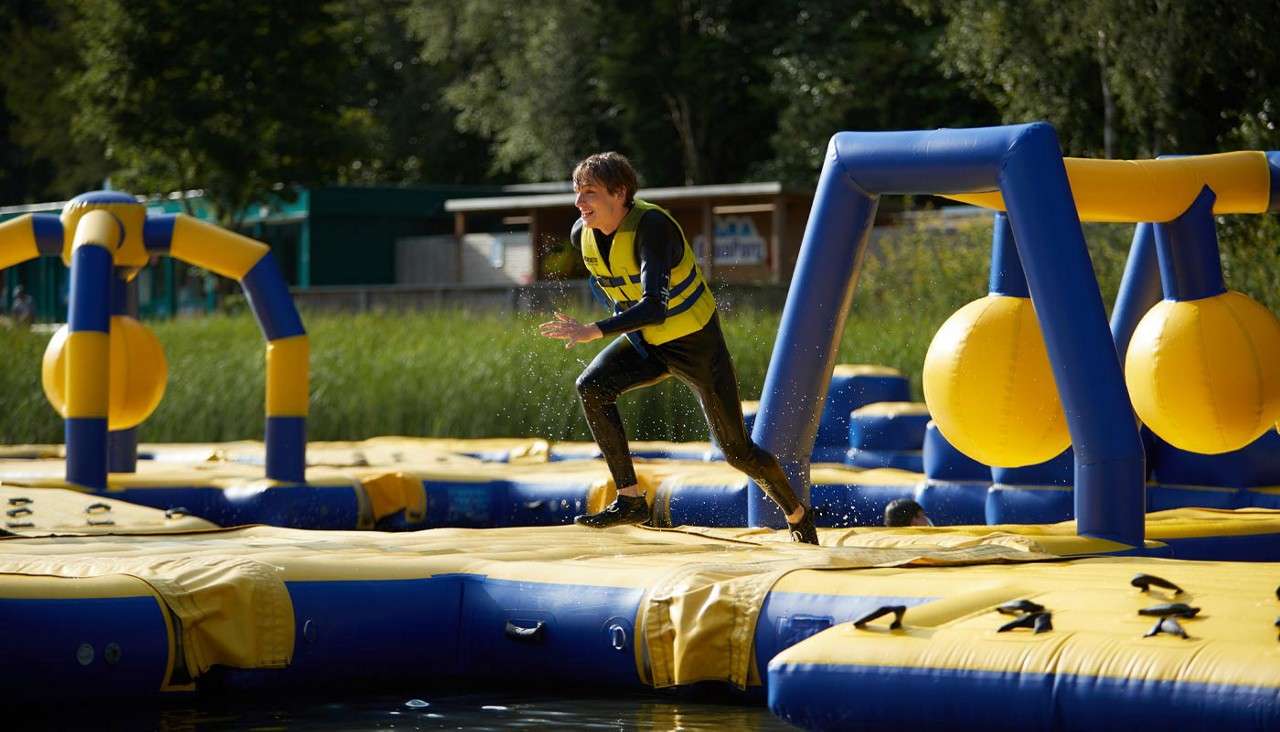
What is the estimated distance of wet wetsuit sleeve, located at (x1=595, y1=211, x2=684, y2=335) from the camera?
654 centimetres

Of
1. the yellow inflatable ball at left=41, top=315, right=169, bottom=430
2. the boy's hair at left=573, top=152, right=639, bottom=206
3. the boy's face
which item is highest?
the boy's hair at left=573, top=152, right=639, bottom=206

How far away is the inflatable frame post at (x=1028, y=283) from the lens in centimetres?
660

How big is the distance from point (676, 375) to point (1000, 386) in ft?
4.61

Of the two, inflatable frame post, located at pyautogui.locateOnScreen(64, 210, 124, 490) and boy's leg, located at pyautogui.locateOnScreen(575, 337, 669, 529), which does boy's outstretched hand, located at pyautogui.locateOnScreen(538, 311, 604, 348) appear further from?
inflatable frame post, located at pyautogui.locateOnScreen(64, 210, 124, 490)

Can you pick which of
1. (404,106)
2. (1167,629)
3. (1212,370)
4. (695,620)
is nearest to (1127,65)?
(1212,370)

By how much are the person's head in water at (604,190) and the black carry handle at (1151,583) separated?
8.26 ft

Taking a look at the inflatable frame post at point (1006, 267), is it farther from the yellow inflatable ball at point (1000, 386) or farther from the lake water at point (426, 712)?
the lake water at point (426, 712)

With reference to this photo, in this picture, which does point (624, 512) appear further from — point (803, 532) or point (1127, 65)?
point (1127, 65)

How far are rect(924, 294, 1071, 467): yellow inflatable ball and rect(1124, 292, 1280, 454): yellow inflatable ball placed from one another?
49 centimetres

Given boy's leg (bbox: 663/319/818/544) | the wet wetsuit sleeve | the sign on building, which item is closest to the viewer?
the wet wetsuit sleeve

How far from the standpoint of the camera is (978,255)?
18.7 m

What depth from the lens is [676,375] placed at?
22.7ft

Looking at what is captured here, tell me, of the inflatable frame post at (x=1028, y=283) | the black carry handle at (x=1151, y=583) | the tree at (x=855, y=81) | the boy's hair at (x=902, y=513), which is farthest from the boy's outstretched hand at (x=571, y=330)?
the tree at (x=855, y=81)

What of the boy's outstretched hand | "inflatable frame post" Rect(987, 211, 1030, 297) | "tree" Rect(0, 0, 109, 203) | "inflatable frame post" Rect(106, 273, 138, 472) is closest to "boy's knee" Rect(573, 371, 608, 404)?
the boy's outstretched hand
